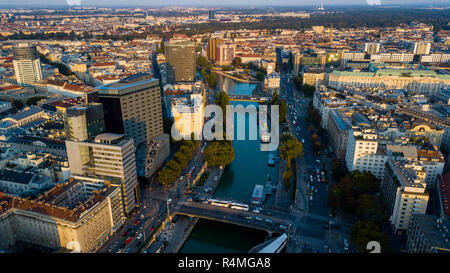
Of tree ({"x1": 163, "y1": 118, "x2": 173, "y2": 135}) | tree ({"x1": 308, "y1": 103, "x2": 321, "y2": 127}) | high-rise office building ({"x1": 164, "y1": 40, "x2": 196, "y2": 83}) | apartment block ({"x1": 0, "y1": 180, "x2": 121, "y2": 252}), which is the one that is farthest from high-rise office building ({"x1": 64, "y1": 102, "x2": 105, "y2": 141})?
high-rise office building ({"x1": 164, "y1": 40, "x2": 196, "y2": 83})

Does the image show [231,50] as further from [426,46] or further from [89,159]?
[89,159]

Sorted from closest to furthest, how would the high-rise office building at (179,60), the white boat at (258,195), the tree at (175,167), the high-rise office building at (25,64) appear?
the white boat at (258,195) → the tree at (175,167) → the high-rise office building at (25,64) → the high-rise office building at (179,60)

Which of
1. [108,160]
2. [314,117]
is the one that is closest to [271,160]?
[314,117]

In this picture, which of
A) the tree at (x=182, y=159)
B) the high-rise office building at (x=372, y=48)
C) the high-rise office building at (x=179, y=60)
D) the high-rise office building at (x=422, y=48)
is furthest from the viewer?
the high-rise office building at (x=372, y=48)

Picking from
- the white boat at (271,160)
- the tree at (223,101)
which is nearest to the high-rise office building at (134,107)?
the white boat at (271,160)

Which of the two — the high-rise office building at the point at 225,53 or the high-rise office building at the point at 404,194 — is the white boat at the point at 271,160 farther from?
the high-rise office building at the point at 225,53
